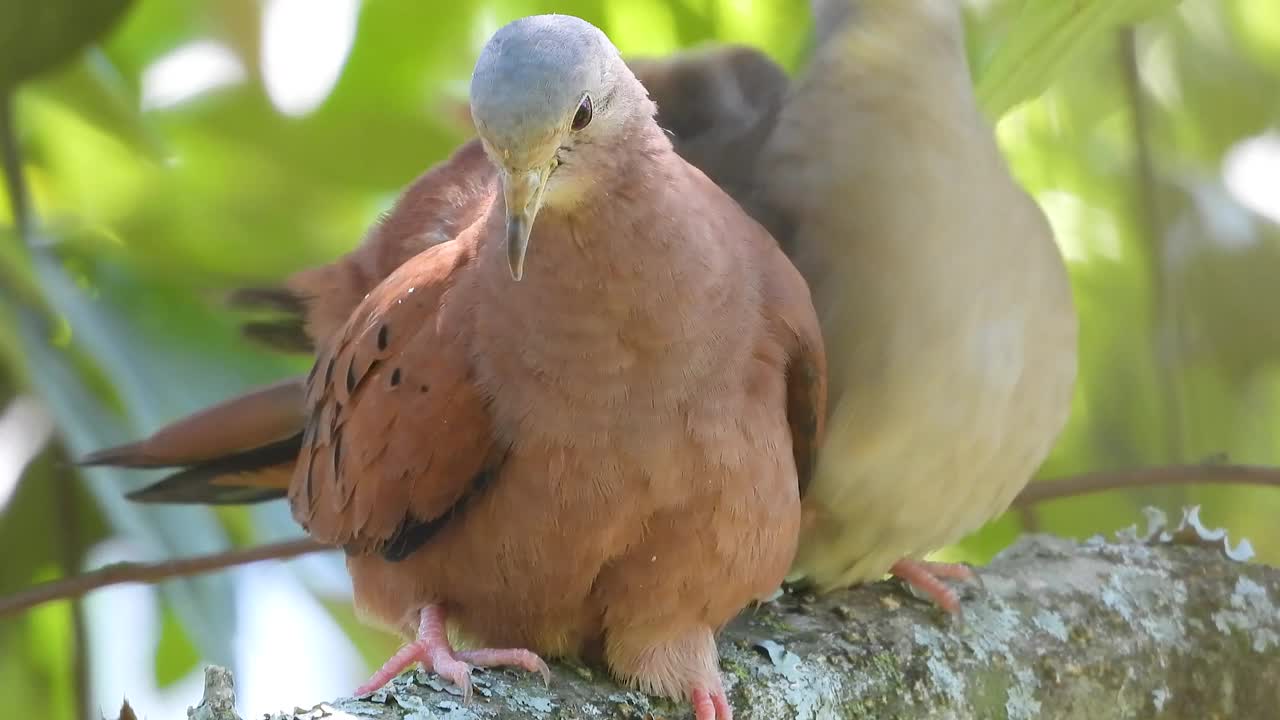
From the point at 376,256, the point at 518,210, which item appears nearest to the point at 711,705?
the point at 518,210

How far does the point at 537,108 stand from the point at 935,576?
0.84 meters

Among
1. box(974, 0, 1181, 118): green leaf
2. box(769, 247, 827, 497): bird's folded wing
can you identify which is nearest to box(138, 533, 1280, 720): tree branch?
box(769, 247, 827, 497): bird's folded wing

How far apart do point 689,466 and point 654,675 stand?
0.75ft

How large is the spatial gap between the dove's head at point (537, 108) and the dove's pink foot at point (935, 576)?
709 millimetres

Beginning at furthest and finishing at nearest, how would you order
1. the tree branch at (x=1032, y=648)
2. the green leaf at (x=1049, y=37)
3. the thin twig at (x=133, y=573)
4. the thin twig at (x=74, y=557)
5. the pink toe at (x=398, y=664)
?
the thin twig at (x=74, y=557) < the thin twig at (x=133, y=573) < the tree branch at (x=1032, y=648) < the pink toe at (x=398, y=664) < the green leaf at (x=1049, y=37)

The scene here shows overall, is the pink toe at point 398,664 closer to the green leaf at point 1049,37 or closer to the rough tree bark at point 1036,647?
the rough tree bark at point 1036,647

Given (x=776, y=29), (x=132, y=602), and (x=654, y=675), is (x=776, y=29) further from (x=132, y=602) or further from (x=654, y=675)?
(x=132, y=602)

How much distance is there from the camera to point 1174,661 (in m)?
1.67

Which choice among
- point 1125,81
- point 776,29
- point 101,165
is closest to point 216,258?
point 101,165

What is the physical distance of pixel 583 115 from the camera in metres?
1.22

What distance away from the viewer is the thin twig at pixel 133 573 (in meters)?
1.60

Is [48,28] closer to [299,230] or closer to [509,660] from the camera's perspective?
[299,230]

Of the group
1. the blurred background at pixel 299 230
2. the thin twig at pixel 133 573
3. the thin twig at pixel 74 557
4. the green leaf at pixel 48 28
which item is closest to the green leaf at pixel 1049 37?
the blurred background at pixel 299 230

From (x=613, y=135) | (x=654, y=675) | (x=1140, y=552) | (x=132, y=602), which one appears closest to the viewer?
(x=613, y=135)
